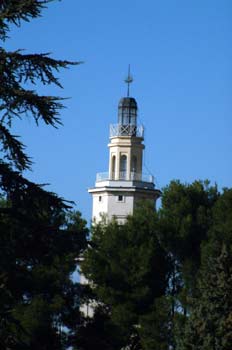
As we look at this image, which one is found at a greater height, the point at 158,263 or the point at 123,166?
the point at 123,166

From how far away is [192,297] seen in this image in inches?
2023

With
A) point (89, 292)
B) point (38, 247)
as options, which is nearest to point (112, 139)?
point (89, 292)

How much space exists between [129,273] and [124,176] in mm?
24787

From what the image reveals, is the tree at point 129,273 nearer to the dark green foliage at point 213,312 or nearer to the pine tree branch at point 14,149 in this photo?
the dark green foliage at point 213,312

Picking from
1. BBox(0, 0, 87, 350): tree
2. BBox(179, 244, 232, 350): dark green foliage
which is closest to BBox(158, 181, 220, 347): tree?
BBox(179, 244, 232, 350): dark green foliage

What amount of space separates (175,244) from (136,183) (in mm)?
22700

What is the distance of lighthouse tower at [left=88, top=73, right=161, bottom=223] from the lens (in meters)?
76.6

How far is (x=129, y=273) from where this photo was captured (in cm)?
5291

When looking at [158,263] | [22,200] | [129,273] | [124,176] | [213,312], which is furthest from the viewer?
[124,176]

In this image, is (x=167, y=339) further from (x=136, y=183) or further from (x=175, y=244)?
(x=136, y=183)

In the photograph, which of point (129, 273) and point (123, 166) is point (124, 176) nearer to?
point (123, 166)

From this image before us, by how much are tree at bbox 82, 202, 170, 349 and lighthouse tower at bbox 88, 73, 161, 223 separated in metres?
21.1

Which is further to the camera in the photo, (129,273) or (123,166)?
(123,166)

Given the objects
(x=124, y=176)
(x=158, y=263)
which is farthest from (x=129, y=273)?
(x=124, y=176)
